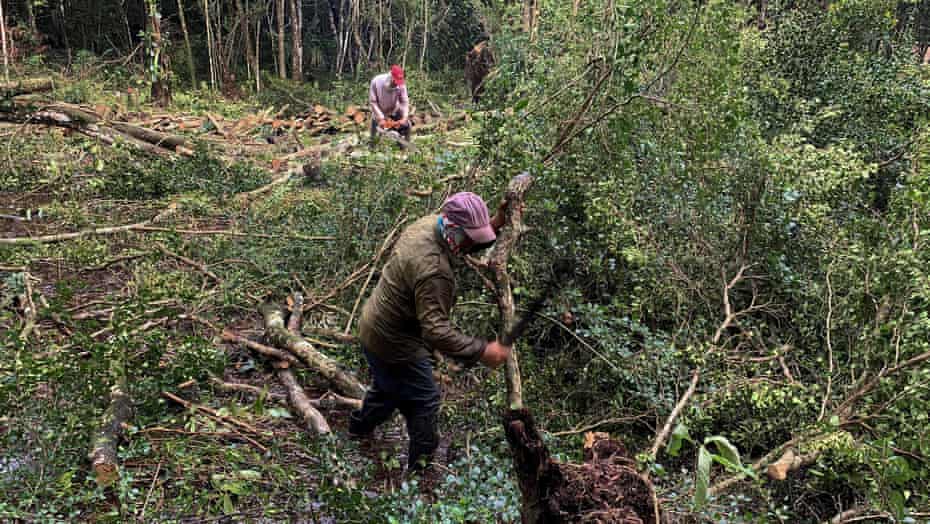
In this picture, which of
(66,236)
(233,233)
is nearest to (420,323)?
(233,233)

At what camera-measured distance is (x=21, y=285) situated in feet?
14.1

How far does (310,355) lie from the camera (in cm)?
432

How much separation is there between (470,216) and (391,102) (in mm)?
5351

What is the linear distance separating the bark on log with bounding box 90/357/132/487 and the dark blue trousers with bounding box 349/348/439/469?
4.27 feet

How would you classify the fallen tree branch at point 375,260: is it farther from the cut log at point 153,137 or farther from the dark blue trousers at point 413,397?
the cut log at point 153,137

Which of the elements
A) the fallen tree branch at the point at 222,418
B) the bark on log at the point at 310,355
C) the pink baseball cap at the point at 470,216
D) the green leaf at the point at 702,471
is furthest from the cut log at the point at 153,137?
the green leaf at the point at 702,471

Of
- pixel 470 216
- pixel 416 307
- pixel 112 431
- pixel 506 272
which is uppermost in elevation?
pixel 470 216

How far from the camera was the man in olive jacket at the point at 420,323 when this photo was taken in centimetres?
302

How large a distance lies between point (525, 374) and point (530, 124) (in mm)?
1901

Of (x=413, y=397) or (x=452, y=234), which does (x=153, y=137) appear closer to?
(x=413, y=397)

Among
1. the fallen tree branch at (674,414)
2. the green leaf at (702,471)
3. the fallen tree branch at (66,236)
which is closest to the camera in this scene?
the green leaf at (702,471)

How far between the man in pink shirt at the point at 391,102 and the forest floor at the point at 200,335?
1.54 feet

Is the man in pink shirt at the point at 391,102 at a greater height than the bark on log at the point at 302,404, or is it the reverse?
the man in pink shirt at the point at 391,102

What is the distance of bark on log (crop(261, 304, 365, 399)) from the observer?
4.11m
